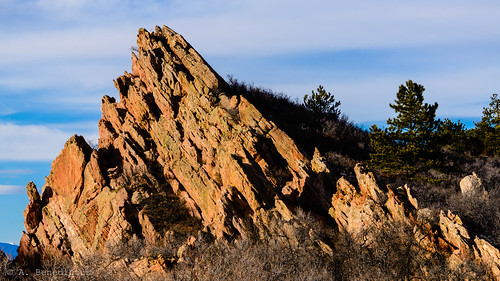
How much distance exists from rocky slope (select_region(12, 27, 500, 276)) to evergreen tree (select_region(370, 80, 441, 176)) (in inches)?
327

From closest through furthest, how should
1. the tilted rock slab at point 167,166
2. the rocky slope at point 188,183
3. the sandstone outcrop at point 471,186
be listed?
the rocky slope at point 188,183, the tilted rock slab at point 167,166, the sandstone outcrop at point 471,186

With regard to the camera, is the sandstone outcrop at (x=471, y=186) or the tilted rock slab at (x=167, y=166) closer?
the tilted rock slab at (x=167, y=166)

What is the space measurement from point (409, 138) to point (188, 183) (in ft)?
59.2

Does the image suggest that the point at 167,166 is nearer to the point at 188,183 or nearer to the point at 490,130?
the point at 188,183

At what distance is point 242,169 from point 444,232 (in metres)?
12.6

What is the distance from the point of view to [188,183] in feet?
124

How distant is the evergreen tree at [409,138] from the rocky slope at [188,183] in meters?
8.30

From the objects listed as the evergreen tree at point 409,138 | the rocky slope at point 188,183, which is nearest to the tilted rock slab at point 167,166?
the rocky slope at point 188,183

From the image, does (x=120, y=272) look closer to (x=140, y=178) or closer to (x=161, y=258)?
(x=161, y=258)

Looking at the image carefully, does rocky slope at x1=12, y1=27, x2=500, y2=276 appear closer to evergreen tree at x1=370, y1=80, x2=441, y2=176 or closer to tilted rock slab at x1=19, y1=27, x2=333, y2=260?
tilted rock slab at x1=19, y1=27, x2=333, y2=260

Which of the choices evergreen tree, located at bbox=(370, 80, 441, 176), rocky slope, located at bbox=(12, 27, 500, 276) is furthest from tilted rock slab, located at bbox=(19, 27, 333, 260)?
evergreen tree, located at bbox=(370, 80, 441, 176)

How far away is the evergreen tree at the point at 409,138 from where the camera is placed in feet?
137

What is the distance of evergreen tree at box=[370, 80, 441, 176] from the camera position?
137 feet

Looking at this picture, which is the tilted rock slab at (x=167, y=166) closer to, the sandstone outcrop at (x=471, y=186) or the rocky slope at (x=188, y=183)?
the rocky slope at (x=188, y=183)
